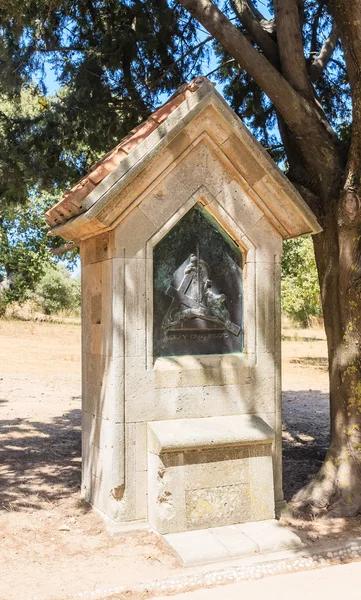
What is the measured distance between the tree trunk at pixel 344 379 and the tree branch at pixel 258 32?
2106 mm

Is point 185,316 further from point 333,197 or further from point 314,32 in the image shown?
point 314,32

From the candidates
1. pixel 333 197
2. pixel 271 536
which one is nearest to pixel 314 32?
pixel 333 197

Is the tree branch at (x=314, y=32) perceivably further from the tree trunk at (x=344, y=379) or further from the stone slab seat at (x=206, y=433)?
the stone slab seat at (x=206, y=433)

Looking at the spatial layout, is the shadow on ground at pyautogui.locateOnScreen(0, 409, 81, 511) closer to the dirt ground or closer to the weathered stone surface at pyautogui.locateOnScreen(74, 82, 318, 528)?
the dirt ground

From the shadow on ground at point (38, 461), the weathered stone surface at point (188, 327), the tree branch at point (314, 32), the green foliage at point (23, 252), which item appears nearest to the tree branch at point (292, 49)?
the weathered stone surface at point (188, 327)

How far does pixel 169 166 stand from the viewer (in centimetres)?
591

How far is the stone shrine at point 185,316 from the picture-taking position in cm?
571

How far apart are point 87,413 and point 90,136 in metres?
4.59

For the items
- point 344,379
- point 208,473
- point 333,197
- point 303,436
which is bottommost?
point 303,436

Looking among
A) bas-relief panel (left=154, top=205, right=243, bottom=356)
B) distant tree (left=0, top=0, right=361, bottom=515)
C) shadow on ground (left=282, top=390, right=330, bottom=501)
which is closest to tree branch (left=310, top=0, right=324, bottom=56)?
distant tree (left=0, top=0, right=361, bottom=515)

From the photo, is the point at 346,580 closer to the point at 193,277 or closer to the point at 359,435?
the point at 359,435

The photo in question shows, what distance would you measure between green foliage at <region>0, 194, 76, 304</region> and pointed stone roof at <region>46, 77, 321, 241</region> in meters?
24.0

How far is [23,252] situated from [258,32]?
2395 cm

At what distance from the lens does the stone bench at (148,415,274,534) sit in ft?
18.4
